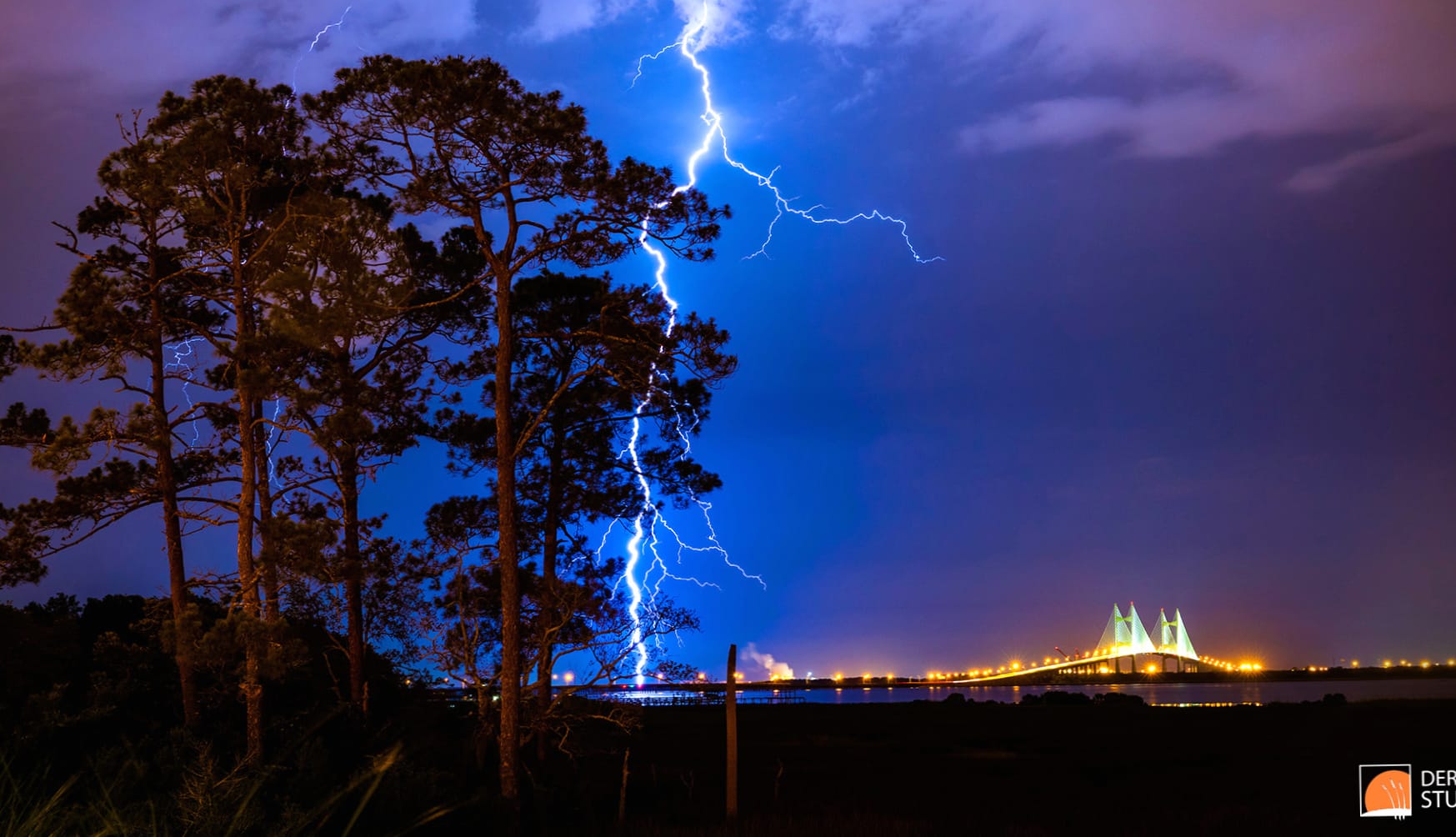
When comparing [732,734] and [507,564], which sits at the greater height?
[507,564]

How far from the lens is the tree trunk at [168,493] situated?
1764cm

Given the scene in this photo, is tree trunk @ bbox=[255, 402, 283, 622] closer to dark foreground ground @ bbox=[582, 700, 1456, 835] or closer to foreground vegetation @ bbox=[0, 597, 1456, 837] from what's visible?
foreground vegetation @ bbox=[0, 597, 1456, 837]

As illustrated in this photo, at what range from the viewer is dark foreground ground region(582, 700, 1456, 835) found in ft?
56.4

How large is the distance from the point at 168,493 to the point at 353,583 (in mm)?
4068

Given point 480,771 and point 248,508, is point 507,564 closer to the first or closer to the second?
point 248,508

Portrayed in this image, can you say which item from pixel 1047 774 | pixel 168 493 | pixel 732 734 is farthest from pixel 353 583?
pixel 1047 774

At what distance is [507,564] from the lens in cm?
1595

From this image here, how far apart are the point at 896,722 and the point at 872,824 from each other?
48772 mm

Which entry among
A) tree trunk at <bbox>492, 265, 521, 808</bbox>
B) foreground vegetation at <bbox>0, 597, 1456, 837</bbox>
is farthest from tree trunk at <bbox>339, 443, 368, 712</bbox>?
tree trunk at <bbox>492, 265, 521, 808</bbox>

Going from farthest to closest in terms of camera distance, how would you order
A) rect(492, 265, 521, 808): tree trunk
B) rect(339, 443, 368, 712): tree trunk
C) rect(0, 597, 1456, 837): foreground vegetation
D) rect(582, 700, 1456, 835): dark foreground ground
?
rect(339, 443, 368, 712): tree trunk
rect(582, 700, 1456, 835): dark foreground ground
rect(492, 265, 521, 808): tree trunk
rect(0, 597, 1456, 837): foreground vegetation

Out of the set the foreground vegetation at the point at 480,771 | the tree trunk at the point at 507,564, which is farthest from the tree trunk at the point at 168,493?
the tree trunk at the point at 507,564

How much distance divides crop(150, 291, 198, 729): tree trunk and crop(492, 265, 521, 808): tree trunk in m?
5.53

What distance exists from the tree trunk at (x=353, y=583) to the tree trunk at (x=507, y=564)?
5314 mm

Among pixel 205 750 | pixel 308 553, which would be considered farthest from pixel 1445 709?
pixel 205 750
